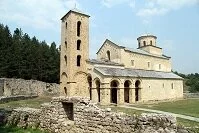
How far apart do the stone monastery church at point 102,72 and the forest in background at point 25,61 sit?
15.2 m

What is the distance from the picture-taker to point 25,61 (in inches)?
1711

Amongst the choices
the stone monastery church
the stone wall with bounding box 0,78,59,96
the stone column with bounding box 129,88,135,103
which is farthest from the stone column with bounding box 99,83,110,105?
the stone wall with bounding box 0,78,59,96

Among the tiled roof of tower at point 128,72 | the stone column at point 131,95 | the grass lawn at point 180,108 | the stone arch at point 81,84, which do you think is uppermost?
the tiled roof of tower at point 128,72

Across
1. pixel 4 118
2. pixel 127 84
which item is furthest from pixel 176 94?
pixel 4 118

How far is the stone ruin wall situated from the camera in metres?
6.82

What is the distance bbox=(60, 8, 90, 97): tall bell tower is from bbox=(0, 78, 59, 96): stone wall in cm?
907

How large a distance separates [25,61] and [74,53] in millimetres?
17900

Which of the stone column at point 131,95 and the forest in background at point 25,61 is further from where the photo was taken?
the forest in background at point 25,61

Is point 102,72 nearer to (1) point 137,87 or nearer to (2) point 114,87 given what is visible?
(2) point 114,87

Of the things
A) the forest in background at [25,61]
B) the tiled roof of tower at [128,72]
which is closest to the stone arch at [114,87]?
the tiled roof of tower at [128,72]

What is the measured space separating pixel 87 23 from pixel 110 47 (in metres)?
5.01

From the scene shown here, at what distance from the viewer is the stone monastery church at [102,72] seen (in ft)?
92.4

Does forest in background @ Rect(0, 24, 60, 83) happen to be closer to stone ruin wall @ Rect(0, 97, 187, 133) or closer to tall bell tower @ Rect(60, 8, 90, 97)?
tall bell tower @ Rect(60, 8, 90, 97)

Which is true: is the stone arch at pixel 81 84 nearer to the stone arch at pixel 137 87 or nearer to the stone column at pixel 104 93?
the stone column at pixel 104 93
